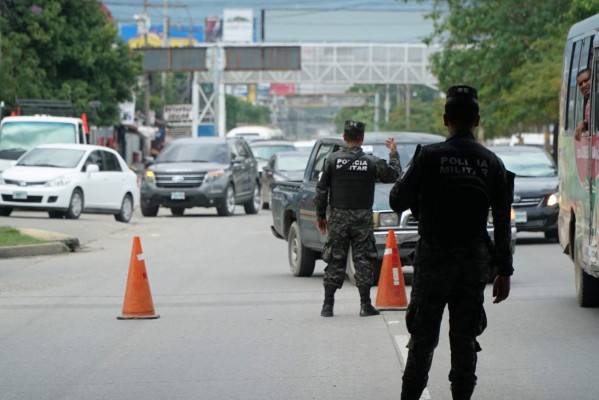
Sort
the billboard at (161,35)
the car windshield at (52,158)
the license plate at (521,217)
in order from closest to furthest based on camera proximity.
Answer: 1. the license plate at (521,217)
2. the car windshield at (52,158)
3. the billboard at (161,35)

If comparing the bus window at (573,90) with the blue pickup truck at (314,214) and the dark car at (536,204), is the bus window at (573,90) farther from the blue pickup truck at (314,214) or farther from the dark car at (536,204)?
the dark car at (536,204)

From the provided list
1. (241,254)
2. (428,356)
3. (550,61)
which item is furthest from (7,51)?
(428,356)

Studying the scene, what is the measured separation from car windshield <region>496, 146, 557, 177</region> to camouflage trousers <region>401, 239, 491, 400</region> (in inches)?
670

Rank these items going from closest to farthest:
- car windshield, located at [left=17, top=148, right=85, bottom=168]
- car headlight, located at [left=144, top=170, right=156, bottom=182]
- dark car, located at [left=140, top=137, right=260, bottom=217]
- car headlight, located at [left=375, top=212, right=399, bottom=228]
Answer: car headlight, located at [left=375, top=212, right=399, bottom=228]
car windshield, located at [left=17, top=148, right=85, bottom=168]
dark car, located at [left=140, top=137, right=260, bottom=217]
car headlight, located at [left=144, top=170, right=156, bottom=182]

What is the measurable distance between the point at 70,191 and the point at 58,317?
1541 centimetres

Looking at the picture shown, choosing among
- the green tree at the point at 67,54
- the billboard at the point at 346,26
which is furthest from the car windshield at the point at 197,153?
the billboard at the point at 346,26

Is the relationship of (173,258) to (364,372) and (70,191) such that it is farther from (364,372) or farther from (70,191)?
(364,372)

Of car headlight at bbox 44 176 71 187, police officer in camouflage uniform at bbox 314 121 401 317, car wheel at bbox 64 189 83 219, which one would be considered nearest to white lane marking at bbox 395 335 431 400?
police officer in camouflage uniform at bbox 314 121 401 317

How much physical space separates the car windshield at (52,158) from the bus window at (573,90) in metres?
16.5

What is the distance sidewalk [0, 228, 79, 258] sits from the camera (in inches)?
804

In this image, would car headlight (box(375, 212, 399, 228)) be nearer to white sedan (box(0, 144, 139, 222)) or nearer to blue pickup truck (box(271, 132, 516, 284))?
blue pickup truck (box(271, 132, 516, 284))

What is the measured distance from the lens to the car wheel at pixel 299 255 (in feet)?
56.0

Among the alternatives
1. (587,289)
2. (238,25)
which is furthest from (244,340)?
(238,25)

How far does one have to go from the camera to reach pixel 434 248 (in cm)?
723
